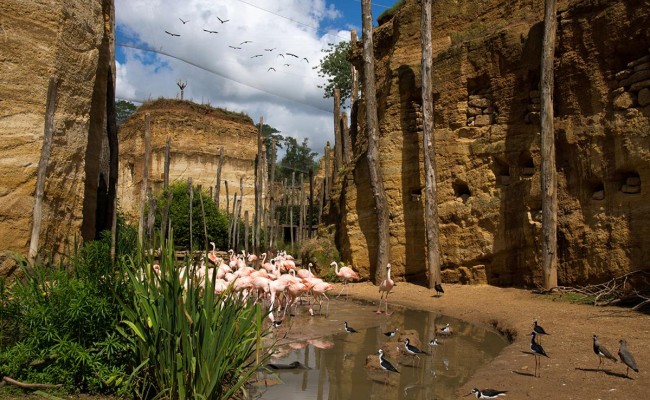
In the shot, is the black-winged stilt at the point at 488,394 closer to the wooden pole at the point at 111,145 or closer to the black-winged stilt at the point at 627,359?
the black-winged stilt at the point at 627,359

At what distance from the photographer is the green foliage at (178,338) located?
16.9ft

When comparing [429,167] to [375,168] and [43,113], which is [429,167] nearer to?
[375,168]

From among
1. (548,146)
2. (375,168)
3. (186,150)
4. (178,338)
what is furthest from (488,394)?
(186,150)

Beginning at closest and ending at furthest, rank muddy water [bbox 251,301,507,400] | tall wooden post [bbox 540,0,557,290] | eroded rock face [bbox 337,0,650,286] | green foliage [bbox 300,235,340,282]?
muddy water [bbox 251,301,507,400]
eroded rock face [bbox 337,0,650,286]
tall wooden post [bbox 540,0,557,290]
green foliage [bbox 300,235,340,282]

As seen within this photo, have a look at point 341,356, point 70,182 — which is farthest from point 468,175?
point 70,182

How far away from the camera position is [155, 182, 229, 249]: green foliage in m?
27.7

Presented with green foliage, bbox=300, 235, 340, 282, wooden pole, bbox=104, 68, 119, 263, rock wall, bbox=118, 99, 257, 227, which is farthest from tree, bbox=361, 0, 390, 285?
rock wall, bbox=118, 99, 257, 227

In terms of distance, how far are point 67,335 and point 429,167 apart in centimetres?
1167

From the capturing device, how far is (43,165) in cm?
790

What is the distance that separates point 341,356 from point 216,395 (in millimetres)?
3777

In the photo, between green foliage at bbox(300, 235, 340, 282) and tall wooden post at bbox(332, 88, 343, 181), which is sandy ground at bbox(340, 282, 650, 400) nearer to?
green foliage at bbox(300, 235, 340, 282)

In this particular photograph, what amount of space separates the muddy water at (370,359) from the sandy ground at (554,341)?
1.40 feet

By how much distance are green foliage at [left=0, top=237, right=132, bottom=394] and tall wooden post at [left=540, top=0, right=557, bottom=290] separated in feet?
31.7

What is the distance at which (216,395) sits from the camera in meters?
5.36
